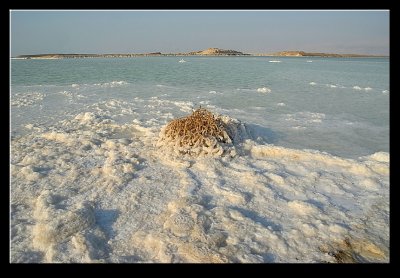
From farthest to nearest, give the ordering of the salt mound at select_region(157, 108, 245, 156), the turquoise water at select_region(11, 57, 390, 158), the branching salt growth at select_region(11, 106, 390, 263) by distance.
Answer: the turquoise water at select_region(11, 57, 390, 158)
the salt mound at select_region(157, 108, 245, 156)
the branching salt growth at select_region(11, 106, 390, 263)

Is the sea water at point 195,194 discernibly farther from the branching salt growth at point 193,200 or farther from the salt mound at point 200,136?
the salt mound at point 200,136

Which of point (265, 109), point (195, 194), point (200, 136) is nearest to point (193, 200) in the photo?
point (195, 194)

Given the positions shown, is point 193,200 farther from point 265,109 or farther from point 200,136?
point 265,109

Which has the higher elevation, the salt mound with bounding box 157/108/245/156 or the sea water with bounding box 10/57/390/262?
the salt mound with bounding box 157/108/245/156

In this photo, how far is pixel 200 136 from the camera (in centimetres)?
511

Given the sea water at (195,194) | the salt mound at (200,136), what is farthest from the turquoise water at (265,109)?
the salt mound at (200,136)

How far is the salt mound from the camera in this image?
502 centimetres

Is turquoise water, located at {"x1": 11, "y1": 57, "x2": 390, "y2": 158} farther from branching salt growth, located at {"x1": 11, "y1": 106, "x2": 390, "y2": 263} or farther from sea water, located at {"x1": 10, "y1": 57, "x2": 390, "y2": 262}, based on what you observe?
branching salt growth, located at {"x1": 11, "y1": 106, "x2": 390, "y2": 263}

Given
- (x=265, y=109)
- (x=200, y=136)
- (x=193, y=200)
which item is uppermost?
(x=265, y=109)

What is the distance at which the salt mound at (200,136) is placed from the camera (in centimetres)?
502

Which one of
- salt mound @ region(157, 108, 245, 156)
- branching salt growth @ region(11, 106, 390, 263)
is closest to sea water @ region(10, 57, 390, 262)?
branching salt growth @ region(11, 106, 390, 263)

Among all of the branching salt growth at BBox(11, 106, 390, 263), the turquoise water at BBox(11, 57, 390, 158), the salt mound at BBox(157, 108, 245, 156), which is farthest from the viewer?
the turquoise water at BBox(11, 57, 390, 158)

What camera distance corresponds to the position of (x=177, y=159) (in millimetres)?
4844
